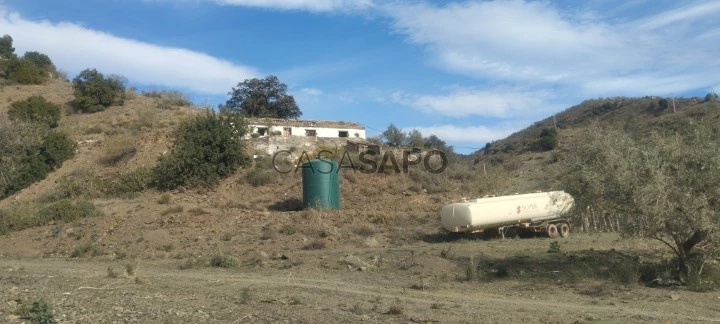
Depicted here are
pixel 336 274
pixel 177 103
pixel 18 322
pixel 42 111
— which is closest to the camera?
pixel 18 322

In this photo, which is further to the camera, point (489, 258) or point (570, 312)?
point (489, 258)

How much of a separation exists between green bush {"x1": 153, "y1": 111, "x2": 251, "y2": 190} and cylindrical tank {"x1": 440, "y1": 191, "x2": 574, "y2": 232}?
17906 mm

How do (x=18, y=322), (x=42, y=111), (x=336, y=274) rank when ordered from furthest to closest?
(x=42, y=111), (x=336, y=274), (x=18, y=322)

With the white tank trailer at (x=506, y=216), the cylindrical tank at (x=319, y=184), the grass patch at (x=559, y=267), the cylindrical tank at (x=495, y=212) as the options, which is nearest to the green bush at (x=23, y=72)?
the cylindrical tank at (x=319, y=184)

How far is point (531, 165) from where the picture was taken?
5862 cm

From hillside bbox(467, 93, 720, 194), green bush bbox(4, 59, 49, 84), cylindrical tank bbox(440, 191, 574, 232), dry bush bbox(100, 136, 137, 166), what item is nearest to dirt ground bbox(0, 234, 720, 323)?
cylindrical tank bbox(440, 191, 574, 232)

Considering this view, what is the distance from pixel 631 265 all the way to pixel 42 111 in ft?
178

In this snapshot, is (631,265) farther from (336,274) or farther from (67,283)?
(67,283)

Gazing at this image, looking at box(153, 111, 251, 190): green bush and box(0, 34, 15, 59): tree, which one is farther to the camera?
box(0, 34, 15, 59): tree

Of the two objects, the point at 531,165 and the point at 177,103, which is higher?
the point at 177,103

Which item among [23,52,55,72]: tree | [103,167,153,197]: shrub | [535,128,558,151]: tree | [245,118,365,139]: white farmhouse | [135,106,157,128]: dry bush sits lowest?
[103,167,153,197]: shrub

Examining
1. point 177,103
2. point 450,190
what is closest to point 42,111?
point 177,103

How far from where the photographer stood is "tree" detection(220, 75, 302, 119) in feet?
228

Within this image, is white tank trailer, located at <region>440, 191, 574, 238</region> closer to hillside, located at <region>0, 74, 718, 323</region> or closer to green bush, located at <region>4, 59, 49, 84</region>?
hillside, located at <region>0, 74, 718, 323</region>
